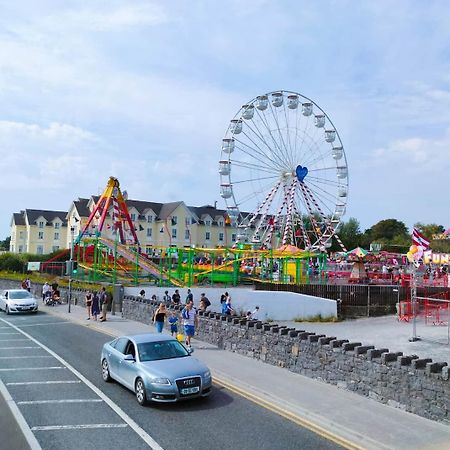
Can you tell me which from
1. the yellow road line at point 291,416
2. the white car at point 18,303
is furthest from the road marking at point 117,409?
the white car at point 18,303

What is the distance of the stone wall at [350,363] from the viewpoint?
10469 millimetres

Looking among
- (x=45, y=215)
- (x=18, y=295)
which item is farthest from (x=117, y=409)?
(x=45, y=215)

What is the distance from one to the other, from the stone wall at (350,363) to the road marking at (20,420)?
692 centimetres

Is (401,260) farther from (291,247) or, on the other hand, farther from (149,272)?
(149,272)

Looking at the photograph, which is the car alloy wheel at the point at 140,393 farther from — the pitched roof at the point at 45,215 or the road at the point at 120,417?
the pitched roof at the point at 45,215

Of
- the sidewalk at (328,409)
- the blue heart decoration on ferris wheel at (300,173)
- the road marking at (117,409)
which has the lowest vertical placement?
the road marking at (117,409)

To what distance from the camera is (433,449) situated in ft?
28.9

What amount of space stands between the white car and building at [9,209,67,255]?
57022 millimetres

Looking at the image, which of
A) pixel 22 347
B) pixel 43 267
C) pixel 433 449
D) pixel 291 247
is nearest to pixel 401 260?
pixel 291 247

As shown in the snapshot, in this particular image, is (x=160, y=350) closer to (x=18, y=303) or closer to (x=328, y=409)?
(x=328, y=409)

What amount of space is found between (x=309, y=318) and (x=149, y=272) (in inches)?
445

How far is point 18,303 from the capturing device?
101ft

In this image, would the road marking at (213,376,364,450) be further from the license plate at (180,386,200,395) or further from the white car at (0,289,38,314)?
the white car at (0,289,38,314)

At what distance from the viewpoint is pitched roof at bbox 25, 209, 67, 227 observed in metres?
88.3
